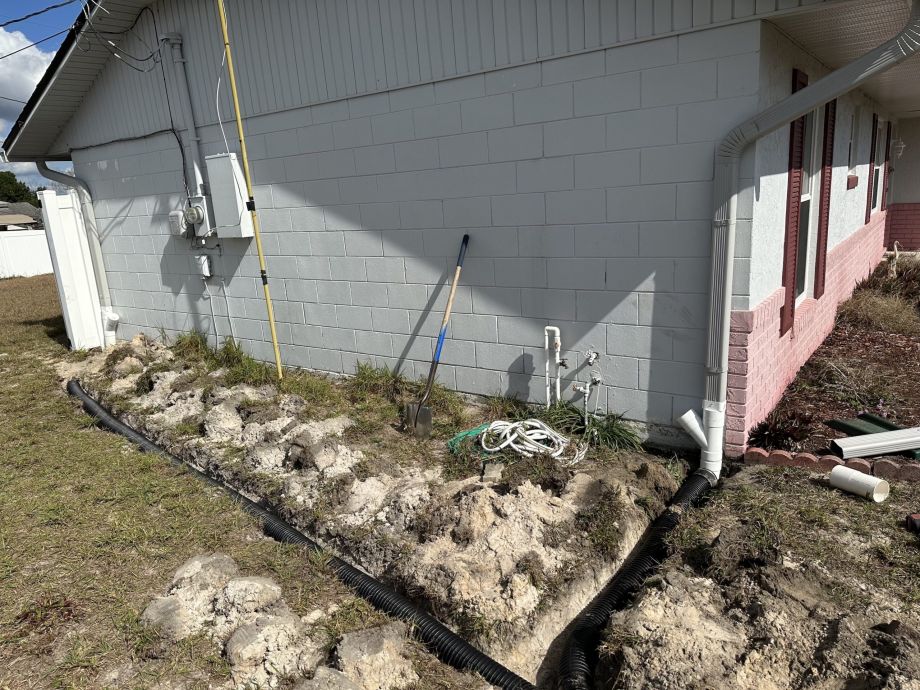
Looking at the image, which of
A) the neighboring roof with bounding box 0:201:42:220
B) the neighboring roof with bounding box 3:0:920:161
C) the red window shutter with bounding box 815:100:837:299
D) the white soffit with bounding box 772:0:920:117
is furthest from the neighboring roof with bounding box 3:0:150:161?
the neighboring roof with bounding box 0:201:42:220

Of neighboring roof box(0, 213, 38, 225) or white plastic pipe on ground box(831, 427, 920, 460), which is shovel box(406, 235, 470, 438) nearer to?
white plastic pipe on ground box(831, 427, 920, 460)

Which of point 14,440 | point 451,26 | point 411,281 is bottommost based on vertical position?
point 14,440

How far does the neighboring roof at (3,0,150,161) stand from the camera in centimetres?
686

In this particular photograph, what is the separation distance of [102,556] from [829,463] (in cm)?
451

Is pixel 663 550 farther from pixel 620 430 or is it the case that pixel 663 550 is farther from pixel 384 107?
pixel 384 107

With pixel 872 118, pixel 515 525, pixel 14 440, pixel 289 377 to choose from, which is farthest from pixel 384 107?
pixel 872 118

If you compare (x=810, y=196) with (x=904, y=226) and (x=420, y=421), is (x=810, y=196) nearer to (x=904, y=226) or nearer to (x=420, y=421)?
(x=420, y=421)

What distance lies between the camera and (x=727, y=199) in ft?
12.9

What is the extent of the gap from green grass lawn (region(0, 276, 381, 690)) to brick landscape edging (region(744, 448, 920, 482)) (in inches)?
109

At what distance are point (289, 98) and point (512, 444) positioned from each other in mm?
3896

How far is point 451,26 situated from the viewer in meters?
4.85

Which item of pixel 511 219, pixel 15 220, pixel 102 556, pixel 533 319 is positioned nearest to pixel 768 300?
pixel 533 319

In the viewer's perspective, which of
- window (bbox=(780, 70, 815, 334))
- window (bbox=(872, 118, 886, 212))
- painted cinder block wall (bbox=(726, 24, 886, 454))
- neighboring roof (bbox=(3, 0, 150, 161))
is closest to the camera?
painted cinder block wall (bbox=(726, 24, 886, 454))

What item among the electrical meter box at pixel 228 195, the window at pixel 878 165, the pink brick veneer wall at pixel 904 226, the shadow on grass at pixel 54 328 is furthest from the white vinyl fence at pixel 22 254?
the pink brick veneer wall at pixel 904 226
